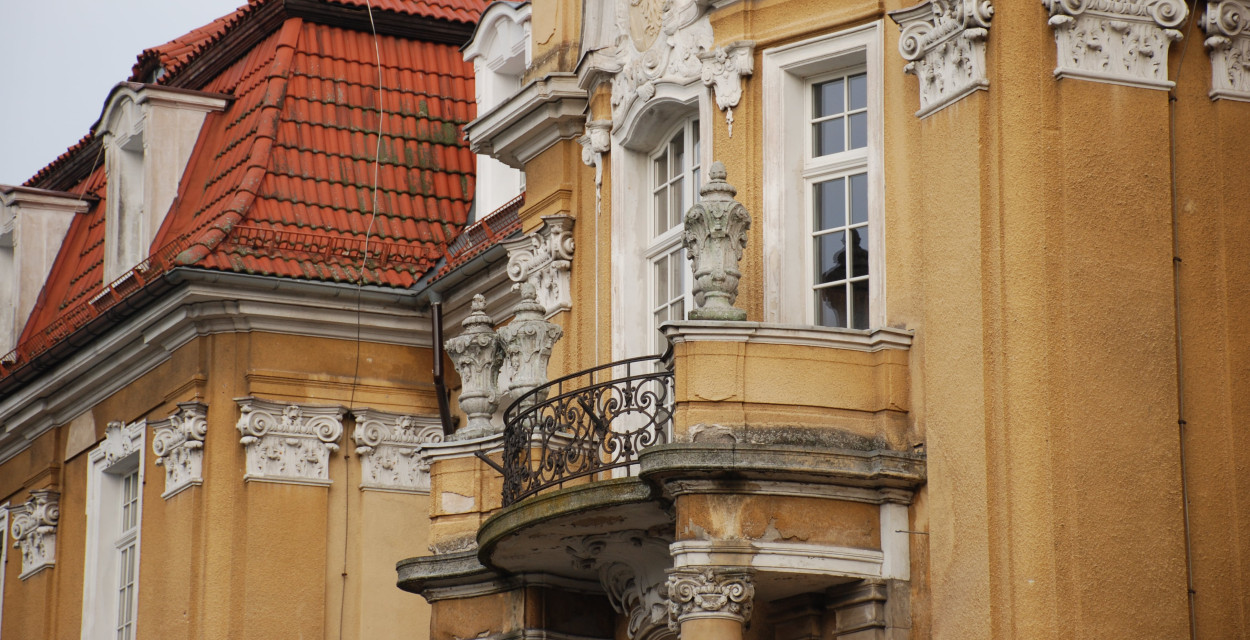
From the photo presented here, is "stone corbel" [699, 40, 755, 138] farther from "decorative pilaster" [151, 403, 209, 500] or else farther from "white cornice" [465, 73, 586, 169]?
"decorative pilaster" [151, 403, 209, 500]

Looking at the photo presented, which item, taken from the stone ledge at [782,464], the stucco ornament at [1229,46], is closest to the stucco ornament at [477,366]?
the stone ledge at [782,464]

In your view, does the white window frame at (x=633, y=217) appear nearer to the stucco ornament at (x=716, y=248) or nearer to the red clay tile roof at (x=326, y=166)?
the stucco ornament at (x=716, y=248)

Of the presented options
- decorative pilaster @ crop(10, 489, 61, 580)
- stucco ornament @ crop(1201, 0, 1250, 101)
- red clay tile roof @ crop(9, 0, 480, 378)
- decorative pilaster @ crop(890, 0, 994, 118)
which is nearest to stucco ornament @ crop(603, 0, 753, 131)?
decorative pilaster @ crop(890, 0, 994, 118)

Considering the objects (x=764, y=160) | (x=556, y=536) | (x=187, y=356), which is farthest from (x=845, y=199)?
(x=187, y=356)

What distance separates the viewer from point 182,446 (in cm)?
2214

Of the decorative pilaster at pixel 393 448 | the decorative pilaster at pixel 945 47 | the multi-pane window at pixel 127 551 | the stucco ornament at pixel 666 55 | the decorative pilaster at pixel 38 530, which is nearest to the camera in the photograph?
the decorative pilaster at pixel 945 47

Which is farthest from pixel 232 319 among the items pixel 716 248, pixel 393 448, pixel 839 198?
pixel 716 248

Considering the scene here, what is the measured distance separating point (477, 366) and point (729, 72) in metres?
3.02

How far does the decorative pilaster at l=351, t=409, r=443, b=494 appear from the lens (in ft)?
73.8

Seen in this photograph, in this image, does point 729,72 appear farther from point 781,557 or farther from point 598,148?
point 781,557

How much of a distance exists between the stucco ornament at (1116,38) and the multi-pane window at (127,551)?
1132 cm

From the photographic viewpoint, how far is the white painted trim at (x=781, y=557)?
14.8 metres

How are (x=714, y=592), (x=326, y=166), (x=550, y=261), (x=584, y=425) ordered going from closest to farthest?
(x=714, y=592), (x=584, y=425), (x=550, y=261), (x=326, y=166)

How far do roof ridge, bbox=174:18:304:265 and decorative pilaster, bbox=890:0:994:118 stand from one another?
27.1 ft
